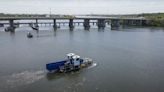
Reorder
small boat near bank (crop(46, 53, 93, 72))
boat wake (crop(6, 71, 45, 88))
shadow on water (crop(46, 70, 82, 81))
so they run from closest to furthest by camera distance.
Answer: boat wake (crop(6, 71, 45, 88)) → shadow on water (crop(46, 70, 82, 81)) → small boat near bank (crop(46, 53, 93, 72))

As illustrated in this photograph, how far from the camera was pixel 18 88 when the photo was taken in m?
22.0

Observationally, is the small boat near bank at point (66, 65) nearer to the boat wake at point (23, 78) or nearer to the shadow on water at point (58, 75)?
the shadow on water at point (58, 75)

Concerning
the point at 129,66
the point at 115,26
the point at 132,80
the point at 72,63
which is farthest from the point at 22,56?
the point at 115,26

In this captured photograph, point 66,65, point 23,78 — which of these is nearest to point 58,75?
point 66,65

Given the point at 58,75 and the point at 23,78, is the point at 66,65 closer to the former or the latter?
the point at 58,75

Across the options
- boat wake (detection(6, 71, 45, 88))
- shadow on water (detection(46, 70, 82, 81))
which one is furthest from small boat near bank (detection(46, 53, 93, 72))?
boat wake (detection(6, 71, 45, 88))

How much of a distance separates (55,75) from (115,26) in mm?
93836

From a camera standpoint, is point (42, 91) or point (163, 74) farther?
point (163, 74)

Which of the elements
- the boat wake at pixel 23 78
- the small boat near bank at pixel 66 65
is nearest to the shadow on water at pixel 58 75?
the small boat near bank at pixel 66 65

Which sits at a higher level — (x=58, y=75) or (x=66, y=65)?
(x=66, y=65)

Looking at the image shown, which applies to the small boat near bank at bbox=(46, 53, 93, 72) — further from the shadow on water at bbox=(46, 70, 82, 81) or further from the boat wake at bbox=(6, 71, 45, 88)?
the boat wake at bbox=(6, 71, 45, 88)

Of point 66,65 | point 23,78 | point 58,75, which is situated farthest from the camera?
point 66,65

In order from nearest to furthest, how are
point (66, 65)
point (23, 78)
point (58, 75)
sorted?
point (23, 78), point (58, 75), point (66, 65)

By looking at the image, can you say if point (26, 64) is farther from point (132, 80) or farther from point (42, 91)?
point (132, 80)
